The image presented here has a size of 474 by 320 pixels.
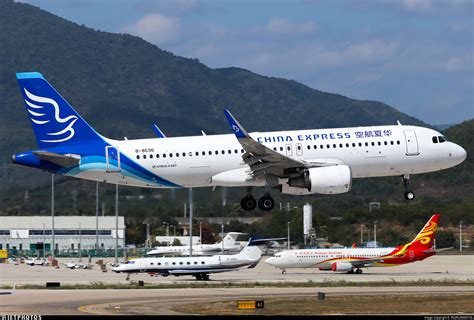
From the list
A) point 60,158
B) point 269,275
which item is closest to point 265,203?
point 60,158

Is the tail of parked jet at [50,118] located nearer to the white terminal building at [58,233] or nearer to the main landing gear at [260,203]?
the main landing gear at [260,203]

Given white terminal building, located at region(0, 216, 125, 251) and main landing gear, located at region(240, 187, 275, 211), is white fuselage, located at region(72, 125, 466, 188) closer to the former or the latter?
main landing gear, located at region(240, 187, 275, 211)

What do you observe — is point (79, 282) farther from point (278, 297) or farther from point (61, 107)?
point (61, 107)

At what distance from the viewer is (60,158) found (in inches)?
2675

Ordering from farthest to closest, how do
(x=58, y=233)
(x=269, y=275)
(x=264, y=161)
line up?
1. (x=58, y=233)
2. (x=269, y=275)
3. (x=264, y=161)

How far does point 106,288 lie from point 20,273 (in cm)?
3343

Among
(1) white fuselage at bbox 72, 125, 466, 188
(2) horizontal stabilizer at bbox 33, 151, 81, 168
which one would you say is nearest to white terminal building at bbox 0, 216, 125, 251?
(2) horizontal stabilizer at bbox 33, 151, 81, 168

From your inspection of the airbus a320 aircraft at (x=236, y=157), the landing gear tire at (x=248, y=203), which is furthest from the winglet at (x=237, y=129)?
the landing gear tire at (x=248, y=203)

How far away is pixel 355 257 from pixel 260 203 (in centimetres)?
5372

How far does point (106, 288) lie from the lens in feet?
311

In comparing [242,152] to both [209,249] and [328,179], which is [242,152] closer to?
[328,179]

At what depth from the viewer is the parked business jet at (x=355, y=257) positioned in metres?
120

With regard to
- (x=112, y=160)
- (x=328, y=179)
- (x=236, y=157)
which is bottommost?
(x=328, y=179)

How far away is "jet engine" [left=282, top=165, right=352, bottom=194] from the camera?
223ft
